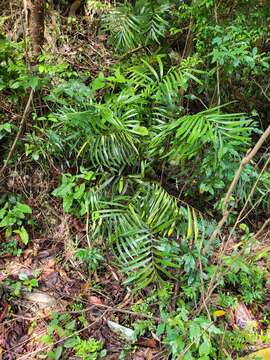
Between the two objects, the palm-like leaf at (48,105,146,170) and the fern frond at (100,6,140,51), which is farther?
the fern frond at (100,6,140,51)

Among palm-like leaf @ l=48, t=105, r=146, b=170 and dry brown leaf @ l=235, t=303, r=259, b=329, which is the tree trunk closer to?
palm-like leaf @ l=48, t=105, r=146, b=170

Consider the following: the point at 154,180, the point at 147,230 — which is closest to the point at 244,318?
the point at 147,230

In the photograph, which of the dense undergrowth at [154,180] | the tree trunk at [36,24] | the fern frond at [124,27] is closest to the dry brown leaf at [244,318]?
the dense undergrowth at [154,180]

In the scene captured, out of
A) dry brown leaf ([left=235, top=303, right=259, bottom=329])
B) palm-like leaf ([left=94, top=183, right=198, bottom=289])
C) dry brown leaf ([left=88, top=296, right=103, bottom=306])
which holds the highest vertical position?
palm-like leaf ([left=94, top=183, right=198, bottom=289])

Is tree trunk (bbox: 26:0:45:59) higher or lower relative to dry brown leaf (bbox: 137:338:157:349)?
higher

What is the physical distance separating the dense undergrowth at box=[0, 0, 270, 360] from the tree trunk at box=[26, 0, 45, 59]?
0.11 m

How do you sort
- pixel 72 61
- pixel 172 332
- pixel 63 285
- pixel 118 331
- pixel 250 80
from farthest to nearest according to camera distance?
pixel 72 61, pixel 250 80, pixel 63 285, pixel 118 331, pixel 172 332

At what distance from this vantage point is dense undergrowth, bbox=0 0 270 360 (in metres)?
2.07

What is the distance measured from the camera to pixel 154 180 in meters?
2.56

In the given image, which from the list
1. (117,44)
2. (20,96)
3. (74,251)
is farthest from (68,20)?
(74,251)

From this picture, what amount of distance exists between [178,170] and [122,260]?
0.77m

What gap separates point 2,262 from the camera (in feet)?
7.70

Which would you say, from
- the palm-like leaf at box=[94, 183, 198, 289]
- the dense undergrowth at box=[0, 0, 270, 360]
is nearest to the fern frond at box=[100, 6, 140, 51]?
the dense undergrowth at box=[0, 0, 270, 360]

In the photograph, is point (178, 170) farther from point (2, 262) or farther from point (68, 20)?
point (68, 20)
